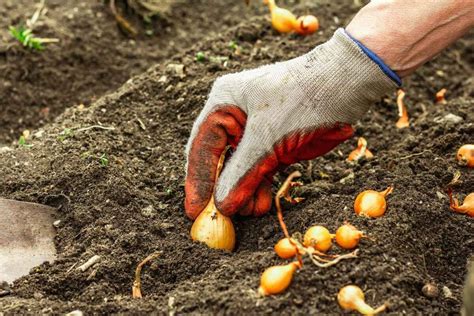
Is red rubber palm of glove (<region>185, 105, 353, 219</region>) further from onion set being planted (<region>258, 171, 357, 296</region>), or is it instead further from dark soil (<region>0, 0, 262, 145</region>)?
dark soil (<region>0, 0, 262, 145</region>)

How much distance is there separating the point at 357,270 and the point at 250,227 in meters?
0.64

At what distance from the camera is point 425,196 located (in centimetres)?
278

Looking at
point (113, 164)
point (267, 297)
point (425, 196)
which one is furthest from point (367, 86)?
point (113, 164)

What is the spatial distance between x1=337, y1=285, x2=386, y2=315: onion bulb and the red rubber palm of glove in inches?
23.9

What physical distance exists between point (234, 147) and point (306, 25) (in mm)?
1656

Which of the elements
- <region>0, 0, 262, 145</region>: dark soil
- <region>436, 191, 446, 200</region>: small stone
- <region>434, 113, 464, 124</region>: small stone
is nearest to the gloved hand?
<region>436, 191, 446, 200</region>: small stone

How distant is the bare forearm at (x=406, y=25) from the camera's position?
2.62m

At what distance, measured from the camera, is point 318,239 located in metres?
2.42

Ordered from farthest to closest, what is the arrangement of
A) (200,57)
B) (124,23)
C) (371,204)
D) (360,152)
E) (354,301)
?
(124,23) → (200,57) → (360,152) → (371,204) → (354,301)

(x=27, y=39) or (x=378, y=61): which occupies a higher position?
(x=378, y=61)

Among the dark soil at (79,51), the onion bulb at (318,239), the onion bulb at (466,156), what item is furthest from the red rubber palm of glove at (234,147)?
the dark soil at (79,51)

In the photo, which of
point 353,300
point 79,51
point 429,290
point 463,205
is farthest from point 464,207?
point 79,51

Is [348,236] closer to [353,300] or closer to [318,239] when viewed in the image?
[318,239]

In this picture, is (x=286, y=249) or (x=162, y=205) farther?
(x=162, y=205)
